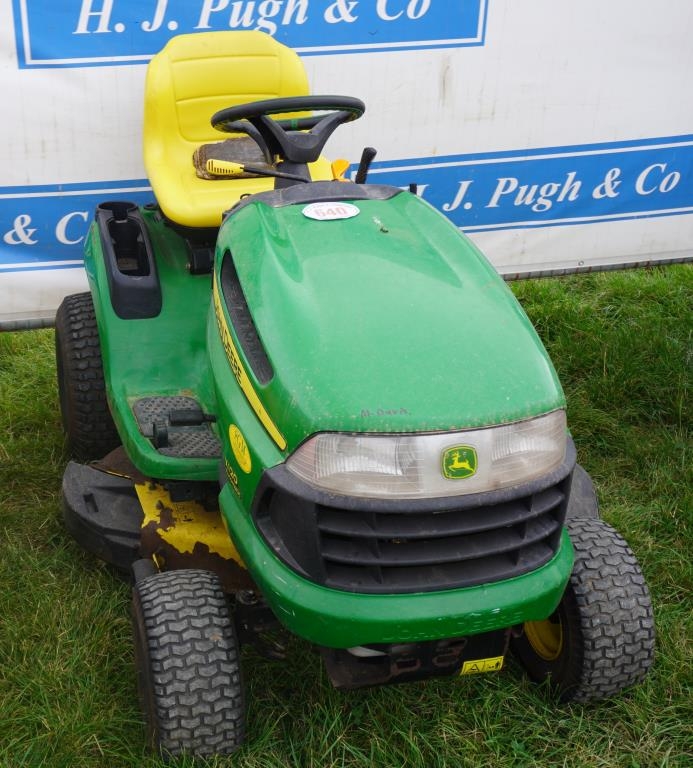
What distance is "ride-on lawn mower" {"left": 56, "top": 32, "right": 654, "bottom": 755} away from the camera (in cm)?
187

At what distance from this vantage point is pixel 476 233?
3.82 m

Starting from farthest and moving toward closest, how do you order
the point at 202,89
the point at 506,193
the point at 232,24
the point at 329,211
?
the point at 506,193, the point at 232,24, the point at 202,89, the point at 329,211

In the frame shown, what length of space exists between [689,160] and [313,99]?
2026mm

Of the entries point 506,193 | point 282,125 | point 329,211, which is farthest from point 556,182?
point 329,211

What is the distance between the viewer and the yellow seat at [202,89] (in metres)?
3.05

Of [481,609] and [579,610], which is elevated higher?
[481,609]

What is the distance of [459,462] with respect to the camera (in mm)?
1849

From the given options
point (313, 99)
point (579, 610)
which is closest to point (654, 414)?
point (579, 610)

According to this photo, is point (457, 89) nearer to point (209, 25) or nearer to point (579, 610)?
point (209, 25)

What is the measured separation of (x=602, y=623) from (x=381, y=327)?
802mm

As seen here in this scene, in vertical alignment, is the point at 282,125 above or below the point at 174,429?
above

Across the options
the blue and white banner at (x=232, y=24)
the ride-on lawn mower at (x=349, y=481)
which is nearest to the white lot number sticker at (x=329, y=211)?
the ride-on lawn mower at (x=349, y=481)

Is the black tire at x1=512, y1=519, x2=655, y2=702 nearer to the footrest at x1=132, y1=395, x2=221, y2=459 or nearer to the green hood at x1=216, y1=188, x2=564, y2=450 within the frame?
the green hood at x1=216, y1=188, x2=564, y2=450

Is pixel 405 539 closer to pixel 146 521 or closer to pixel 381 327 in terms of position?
pixel 381 327
